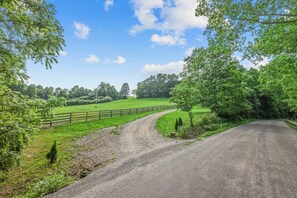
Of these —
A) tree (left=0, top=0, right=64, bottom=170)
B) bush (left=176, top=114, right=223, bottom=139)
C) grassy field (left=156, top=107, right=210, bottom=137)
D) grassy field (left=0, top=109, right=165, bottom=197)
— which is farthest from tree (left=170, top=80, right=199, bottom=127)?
tree (left=0, top=0, right=64, bottom=170)

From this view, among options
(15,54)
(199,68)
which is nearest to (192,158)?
(15,54)

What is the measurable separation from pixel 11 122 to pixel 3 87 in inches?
33.9

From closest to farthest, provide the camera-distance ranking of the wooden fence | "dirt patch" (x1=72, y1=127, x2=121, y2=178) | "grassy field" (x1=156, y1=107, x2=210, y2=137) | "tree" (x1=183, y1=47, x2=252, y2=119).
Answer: "dirt patch" (x1=72, y1=127, x2=121, y2=178)
"grassy field" (x1=156, y1=107, x2=210, y2=137)
the wooden fence
"tree" (x1=183, y1=47, x2=252, y2=119)

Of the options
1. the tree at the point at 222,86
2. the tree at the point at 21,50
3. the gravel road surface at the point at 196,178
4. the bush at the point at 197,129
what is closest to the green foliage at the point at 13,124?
the tree at the point at 21,50

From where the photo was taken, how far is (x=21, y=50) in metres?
4.18

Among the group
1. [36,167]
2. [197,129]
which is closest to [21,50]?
[36,167]

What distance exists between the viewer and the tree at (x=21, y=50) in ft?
12.2

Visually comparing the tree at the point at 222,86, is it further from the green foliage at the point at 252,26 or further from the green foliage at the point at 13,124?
the green foliage at the point at 13,124

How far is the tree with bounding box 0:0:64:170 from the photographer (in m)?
3.71

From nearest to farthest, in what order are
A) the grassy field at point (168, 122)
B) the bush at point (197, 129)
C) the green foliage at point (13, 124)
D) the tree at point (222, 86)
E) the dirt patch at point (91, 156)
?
the green foliage at point (13, 124) → the dirt patch at point (91, 156) → the bush at point (197, 129) → the grassy field at point (168, 122) → the tree at point (222, 86)

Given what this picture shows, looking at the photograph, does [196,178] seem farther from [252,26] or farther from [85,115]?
[85,115]

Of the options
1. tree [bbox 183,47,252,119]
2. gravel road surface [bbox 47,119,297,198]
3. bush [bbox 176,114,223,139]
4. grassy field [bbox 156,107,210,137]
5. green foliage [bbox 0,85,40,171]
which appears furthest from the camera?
tree [bbox 183,47,252,119]

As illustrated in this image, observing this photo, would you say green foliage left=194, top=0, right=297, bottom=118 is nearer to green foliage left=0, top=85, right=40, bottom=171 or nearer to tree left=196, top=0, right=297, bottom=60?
tree left=196, top=0, right=297, bottom=60

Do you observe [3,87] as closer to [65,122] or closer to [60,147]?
[60,147]
